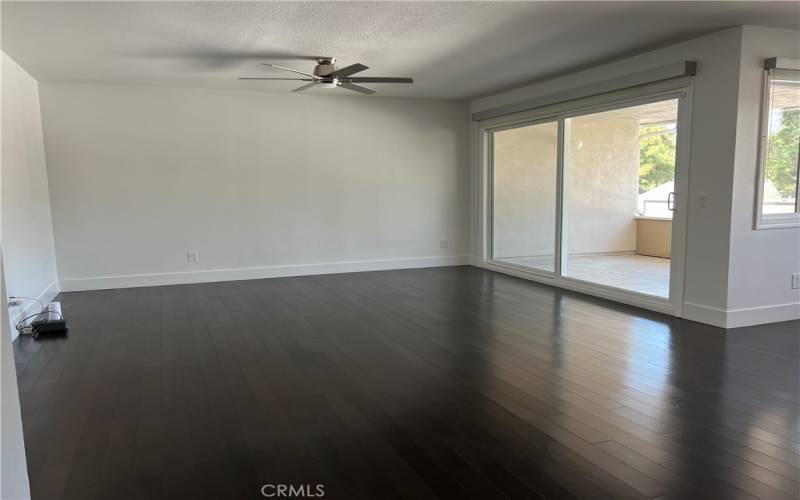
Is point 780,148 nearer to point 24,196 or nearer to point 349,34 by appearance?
point 349,34

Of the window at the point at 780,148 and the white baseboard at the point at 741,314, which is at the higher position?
the window at the point at 780,148

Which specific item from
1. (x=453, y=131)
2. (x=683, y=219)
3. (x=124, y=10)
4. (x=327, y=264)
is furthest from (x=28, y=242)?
(x=683, y=219)

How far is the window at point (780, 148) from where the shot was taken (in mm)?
4172

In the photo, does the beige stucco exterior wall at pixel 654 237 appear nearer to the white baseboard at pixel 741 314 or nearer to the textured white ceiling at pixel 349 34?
the white baseboard at pixel 741 314

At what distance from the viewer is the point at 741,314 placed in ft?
14.0

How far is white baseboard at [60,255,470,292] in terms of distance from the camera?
619 centimetres

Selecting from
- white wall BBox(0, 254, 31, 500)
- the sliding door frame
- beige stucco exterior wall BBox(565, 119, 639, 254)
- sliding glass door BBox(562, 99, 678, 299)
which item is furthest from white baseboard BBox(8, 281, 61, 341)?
beige stucco exterior wall BBox(565, 119, 639, 254)

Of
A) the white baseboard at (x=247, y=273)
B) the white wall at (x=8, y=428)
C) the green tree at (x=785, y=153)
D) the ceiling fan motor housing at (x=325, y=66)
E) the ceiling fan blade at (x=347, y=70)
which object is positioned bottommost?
the white baseboard at (x=247, y=273)

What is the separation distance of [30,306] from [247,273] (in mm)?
2529

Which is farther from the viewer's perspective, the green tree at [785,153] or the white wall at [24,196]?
the white wall at [24,196]

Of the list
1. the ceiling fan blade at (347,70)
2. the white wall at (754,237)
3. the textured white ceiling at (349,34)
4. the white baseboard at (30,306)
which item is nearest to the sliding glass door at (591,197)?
the white wall at (754,237)

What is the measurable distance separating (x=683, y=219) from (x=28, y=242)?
242 inches

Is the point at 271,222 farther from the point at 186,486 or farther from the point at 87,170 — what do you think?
the point at 186,486

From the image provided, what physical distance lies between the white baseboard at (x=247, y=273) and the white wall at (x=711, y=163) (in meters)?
3.86
